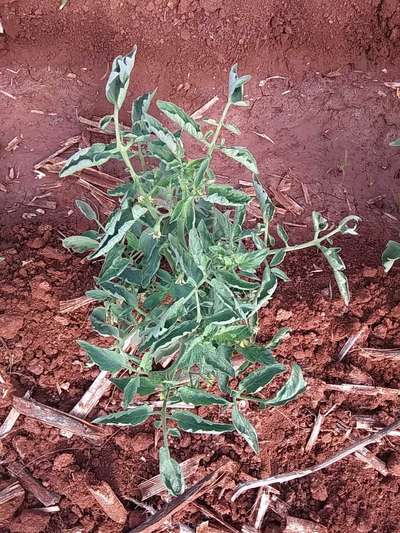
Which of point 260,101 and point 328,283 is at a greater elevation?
point 260,101

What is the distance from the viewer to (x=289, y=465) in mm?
2820

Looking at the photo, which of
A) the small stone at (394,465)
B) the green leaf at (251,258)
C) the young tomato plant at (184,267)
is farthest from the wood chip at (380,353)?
the green leaf at (251,258)

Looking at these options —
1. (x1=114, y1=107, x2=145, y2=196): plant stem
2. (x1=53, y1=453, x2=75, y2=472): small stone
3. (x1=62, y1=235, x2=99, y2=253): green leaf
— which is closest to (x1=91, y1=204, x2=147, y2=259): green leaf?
(x1=114, y1=107, x2=145, y2=196): plant stem

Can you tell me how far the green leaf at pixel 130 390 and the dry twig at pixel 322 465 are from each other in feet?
2.56

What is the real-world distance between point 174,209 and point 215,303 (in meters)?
Result: 0.35

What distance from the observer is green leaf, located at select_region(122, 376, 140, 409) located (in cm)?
226

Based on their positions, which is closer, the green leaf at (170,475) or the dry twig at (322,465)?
the green leaf at (170,475)

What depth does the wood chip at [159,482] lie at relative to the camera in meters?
2.73

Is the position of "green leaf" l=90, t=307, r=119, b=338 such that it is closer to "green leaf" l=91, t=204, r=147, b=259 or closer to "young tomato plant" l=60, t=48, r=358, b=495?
"young tomato plant" l=60, t=48, r=358, b=495

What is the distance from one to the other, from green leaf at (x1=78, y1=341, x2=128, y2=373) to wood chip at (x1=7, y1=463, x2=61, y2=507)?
736 millimetres

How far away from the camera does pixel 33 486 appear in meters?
2.71

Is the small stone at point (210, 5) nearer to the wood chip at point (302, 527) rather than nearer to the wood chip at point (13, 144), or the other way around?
the wood chip at point (13, 144)

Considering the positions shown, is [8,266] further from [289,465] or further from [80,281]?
[289,465]

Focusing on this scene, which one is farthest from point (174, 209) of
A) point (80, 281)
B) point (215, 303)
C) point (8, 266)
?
point (8, 266)
